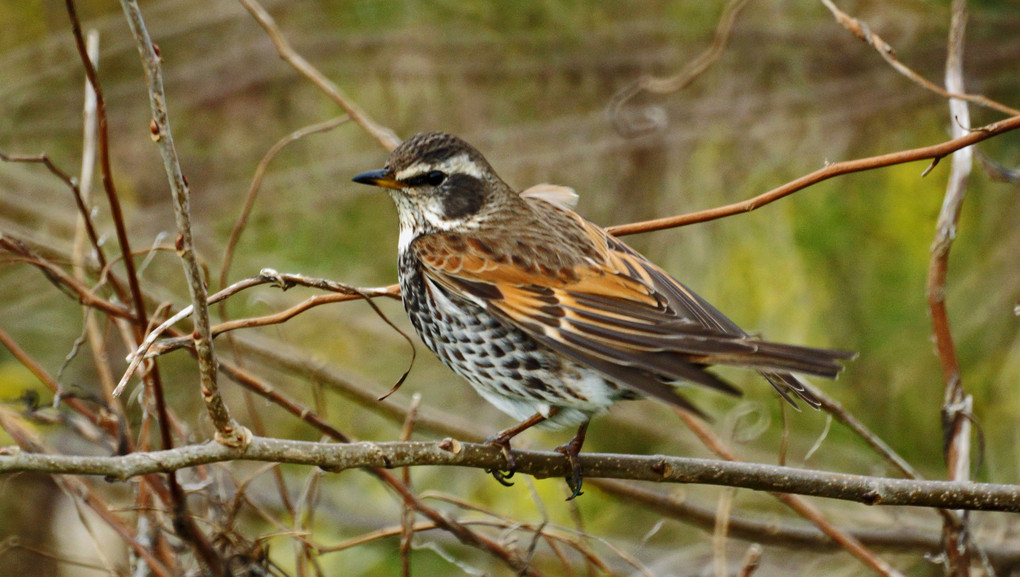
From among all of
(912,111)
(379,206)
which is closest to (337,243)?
(379,206)

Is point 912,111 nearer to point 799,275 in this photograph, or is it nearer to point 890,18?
point 890,18

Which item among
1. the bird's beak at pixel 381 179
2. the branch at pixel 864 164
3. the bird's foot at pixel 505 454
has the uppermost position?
the bird's beak at pixel 381 179

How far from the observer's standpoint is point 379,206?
6793mm

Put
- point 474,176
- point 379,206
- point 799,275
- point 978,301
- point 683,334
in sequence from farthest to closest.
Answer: point 379,206, point 799,275, point 978,301, point 474,176, point 683,334

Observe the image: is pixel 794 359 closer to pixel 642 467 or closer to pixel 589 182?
pixel 642 467

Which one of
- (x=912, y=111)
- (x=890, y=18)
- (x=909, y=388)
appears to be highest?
(x=890, y=18)

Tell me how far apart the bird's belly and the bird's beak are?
0.41 meters

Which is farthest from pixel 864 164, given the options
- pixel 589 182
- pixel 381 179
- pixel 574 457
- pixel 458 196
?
pixel 589 182

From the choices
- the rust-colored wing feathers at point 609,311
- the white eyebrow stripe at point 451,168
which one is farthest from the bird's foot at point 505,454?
the white eyebrow stripe at point 451,168

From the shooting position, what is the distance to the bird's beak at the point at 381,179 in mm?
3510

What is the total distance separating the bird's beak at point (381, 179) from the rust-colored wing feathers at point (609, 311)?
23 cm

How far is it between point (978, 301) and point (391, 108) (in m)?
3.64

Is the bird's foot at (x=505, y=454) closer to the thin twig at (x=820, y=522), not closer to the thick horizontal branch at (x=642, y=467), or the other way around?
the thick horizontal branch at (x=642, y=467)

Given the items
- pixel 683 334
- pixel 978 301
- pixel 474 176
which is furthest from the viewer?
pixel 978 301
